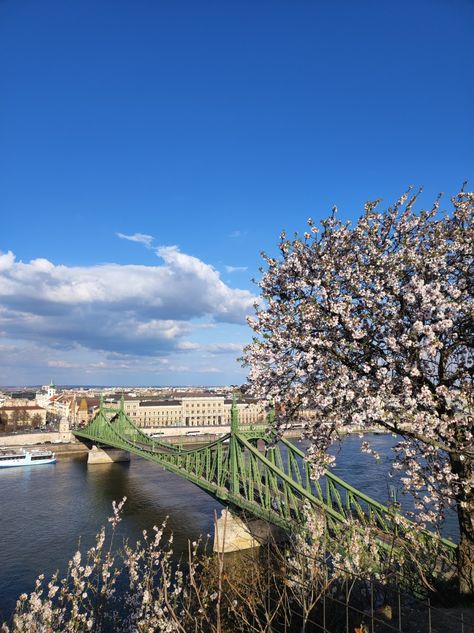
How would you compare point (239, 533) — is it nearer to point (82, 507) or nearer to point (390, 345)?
point (82, 507)

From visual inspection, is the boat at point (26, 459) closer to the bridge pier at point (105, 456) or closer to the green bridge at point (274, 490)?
the bridge pier at point (105, 456)

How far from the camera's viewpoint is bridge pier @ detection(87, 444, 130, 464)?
2623 inches

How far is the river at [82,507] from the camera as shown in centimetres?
2626

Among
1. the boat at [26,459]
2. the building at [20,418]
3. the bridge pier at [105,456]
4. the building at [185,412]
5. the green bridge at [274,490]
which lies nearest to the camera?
the green bridge at [274,490]

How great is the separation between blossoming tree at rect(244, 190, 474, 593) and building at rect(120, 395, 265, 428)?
107176mm

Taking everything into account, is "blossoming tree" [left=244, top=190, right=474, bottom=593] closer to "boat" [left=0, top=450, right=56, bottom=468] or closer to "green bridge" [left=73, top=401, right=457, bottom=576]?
"green bridge" [left=73, top=401, right=457, bottom=576]

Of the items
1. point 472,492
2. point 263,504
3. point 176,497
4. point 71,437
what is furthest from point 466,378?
point 71,437

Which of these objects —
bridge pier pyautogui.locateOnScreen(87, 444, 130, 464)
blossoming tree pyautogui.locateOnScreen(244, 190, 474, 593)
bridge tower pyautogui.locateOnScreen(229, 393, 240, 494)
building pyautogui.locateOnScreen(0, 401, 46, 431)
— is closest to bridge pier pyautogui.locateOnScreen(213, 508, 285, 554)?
bridge tower pyautogui.locateOnScreen(229, 393, 240, 494)

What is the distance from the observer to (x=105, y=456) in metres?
67.3

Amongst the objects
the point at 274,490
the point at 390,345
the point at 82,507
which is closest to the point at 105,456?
the point at 82,507

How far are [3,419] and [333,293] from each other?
112 metres

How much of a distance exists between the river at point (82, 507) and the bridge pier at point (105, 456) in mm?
3078

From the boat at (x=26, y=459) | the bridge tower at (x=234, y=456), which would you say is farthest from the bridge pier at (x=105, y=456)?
the bridge tower at (x=234, y=456)

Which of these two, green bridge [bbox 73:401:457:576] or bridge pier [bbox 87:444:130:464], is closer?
green bridge [bbox 73:401:457:576]
